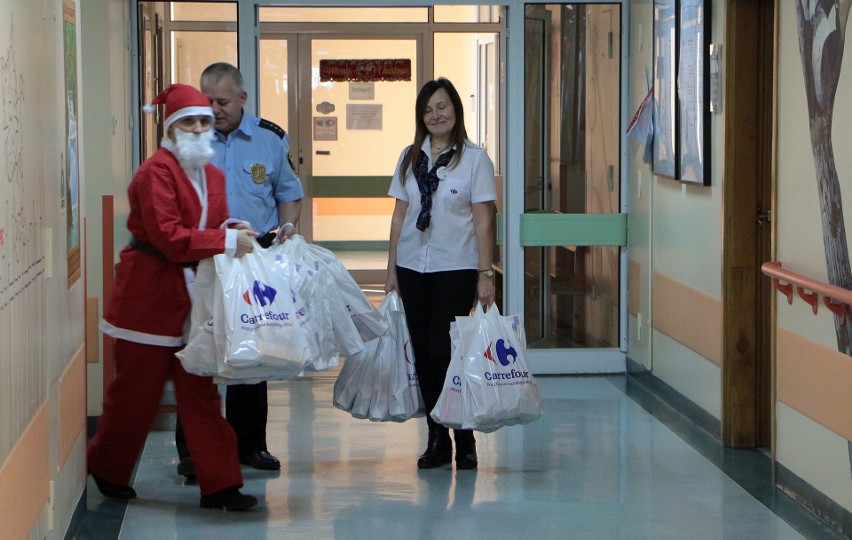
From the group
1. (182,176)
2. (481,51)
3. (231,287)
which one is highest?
(481,51)

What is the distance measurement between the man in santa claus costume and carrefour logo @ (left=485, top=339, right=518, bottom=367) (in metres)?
1.04

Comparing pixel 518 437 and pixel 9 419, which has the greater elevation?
pixel 9 419

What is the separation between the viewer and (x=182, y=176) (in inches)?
161

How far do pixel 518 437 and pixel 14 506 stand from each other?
290 centimetres

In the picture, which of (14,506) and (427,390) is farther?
(427,390)

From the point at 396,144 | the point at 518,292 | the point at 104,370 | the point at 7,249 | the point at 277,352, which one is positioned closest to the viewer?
the point at 7,249

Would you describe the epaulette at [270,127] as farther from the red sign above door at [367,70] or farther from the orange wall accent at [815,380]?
the red sign above door at [367,70]

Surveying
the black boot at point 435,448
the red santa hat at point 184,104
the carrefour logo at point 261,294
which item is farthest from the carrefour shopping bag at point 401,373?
the red santa hat at point 184,104

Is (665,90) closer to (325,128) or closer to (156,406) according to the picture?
(156,406)

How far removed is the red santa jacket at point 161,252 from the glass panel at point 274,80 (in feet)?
16.3

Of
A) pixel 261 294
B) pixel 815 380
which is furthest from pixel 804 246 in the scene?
pixel 261 294

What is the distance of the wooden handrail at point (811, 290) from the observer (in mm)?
3857

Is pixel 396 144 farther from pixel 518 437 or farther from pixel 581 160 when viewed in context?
pixel 518 437

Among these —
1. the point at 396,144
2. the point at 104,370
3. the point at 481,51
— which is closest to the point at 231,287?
the point at 104,370
